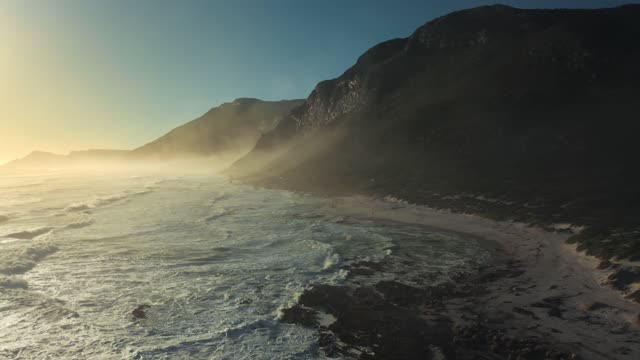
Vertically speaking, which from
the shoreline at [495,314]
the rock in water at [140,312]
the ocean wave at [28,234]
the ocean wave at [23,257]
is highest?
the ocean wave at [28,234]

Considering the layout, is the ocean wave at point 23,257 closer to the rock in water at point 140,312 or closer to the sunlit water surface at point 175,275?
the sunlit water surface at point 175,275

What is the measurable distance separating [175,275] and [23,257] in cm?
994

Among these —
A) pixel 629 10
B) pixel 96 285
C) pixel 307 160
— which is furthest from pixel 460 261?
pixel 629 10

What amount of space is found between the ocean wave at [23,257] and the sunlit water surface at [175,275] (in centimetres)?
6

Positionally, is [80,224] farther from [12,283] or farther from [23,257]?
[12,283]

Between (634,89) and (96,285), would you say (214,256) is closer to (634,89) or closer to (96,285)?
(96,285)

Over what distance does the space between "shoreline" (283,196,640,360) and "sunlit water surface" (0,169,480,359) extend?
1538 millimetres

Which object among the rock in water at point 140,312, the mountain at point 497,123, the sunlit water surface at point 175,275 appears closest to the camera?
the sunlit water surface at point 175,275

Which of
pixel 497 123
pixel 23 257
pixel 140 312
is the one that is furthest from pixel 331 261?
pixel 497 123

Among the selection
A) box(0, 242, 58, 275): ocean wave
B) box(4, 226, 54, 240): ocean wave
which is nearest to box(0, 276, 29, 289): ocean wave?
box(0, 242, 58, 275): ocean wave

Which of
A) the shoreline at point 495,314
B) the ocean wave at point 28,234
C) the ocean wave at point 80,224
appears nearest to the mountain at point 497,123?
the shoreline at point 495,314

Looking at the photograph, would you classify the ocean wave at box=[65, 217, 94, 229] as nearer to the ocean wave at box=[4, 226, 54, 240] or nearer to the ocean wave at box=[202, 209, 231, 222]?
the ocean wave at box=[4, 226, 54, 240]

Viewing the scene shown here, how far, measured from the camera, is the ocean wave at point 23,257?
78.6ft

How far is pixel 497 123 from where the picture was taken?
83750 millimetres
